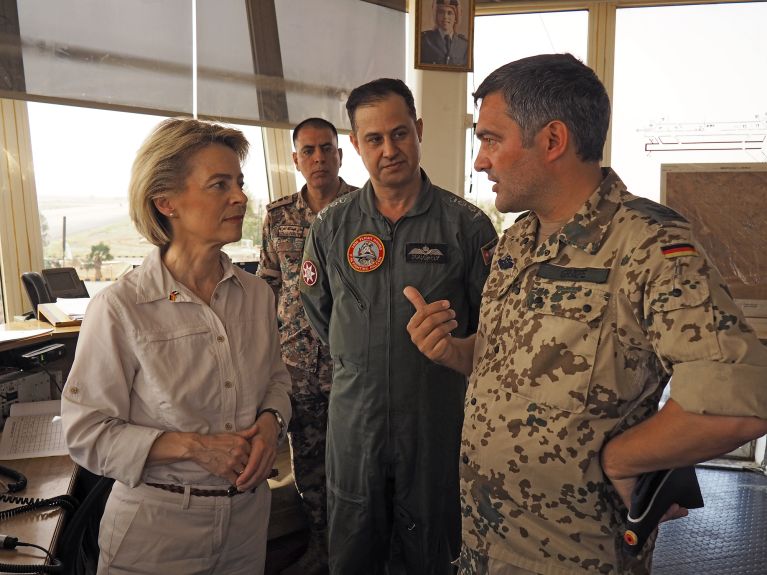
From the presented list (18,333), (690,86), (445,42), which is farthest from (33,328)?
(690,86)

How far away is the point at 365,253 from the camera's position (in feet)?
6.75

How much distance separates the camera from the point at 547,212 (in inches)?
55.4

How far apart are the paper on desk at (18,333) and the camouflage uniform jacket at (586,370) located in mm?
1717

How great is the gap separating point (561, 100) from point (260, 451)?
0.96 metres

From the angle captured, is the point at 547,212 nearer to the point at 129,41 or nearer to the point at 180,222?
the point at 180,222

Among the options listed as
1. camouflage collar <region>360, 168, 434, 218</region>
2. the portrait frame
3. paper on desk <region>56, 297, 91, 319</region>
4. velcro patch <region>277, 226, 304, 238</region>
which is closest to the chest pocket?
camouflage collar <region>360, 168, 434, 218</region>

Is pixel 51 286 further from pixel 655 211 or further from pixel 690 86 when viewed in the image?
pixel 690 86

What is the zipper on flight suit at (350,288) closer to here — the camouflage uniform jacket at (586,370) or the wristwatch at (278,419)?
the wristwatch at (278,419)

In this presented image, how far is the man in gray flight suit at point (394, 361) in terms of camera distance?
1967mm

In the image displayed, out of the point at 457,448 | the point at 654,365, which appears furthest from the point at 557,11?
the point at 654,365

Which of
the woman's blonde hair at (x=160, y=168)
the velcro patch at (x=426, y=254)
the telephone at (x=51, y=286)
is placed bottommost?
the telephone at (x=51, y=286)

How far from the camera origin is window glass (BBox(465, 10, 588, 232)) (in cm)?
→ 454

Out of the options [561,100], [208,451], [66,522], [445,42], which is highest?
[445,42]

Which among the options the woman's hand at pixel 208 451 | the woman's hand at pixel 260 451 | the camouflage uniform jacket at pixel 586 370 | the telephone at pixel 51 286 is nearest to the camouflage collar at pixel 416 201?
the camouflage uniform jacket at pixel 586 370
